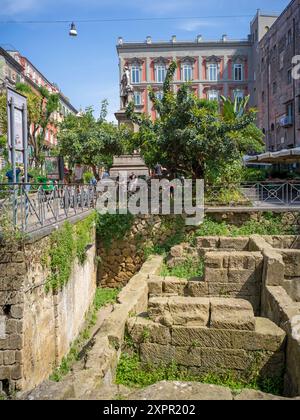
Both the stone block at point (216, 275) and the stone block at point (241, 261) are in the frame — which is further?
the stone block at point (241, 261)

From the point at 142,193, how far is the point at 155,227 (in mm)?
1554

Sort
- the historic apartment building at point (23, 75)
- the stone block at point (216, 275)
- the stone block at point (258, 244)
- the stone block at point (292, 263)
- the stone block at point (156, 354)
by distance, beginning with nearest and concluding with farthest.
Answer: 1. the stone block at point (156, 354)
2. the stone block at point (216, 275)
3. the stone block at point (292, 263)
4. the stone block at point (258, 244)
5. the historic apartment building at point (23, 75)

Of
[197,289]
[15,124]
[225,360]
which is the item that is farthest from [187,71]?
[225,360]

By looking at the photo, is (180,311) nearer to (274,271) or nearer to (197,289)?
(197,289)

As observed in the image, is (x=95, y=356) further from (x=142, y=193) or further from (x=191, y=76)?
(x=191, y=76)

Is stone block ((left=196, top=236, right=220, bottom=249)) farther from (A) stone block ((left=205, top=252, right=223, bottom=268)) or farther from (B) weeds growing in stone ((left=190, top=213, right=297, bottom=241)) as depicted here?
(A) stone block ((left=205, top=252, right=223, bottom=268))

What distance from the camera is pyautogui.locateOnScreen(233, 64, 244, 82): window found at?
49469 millimetres

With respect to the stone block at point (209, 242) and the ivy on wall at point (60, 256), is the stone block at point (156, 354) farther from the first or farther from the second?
the stone block at point (209, 242)

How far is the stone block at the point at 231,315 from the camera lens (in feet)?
17.7

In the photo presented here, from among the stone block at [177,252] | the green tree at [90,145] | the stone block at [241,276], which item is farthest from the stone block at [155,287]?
the green tree at [90,145]

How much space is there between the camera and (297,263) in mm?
8523

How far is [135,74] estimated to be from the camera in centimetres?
4903

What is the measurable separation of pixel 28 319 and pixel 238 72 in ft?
160

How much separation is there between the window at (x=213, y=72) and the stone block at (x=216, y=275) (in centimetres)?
4533
